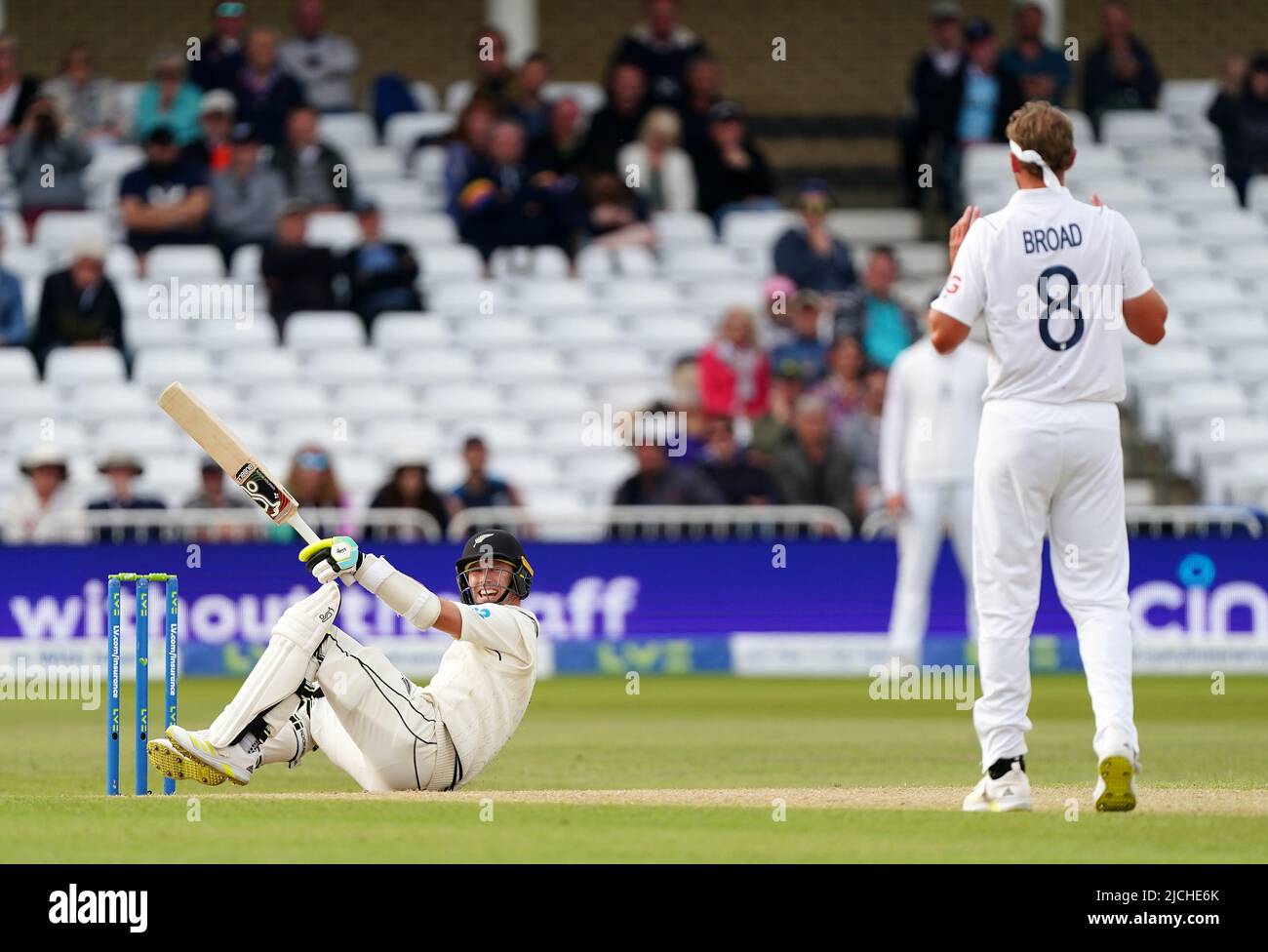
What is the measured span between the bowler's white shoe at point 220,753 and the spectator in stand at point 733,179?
13.9 metres

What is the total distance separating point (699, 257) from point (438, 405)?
3150 mm

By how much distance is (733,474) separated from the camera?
59.4ft

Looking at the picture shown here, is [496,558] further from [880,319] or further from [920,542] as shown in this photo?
[880,319]

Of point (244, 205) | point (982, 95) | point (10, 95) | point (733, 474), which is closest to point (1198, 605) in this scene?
point (733, 474)

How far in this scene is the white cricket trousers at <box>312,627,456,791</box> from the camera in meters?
8.80

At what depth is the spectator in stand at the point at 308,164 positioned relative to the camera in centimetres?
2103

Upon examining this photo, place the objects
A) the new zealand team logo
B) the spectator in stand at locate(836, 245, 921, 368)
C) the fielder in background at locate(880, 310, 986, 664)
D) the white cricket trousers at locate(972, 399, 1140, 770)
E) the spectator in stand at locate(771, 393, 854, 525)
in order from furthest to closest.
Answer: the spectator in stand at locate(836, 245, 921, 368)
the spectator in stand at locate(771, 393, 854, 525)
the fielder in background at locate(880, 310, 986, 664)
the new zealand team logo
the white cricket trousers at locate(972, 399, 1140, 770)

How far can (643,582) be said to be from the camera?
1761 cm

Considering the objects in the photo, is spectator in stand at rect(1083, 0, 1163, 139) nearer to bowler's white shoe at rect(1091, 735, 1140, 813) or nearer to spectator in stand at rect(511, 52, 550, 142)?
spectator in stand at rect(511, 52, 550, 142)

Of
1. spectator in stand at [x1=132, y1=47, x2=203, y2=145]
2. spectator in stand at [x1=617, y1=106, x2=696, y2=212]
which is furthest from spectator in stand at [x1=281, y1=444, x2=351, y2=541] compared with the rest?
spectator in stand at [x1=617, y1=106, x2=696, y2=212]

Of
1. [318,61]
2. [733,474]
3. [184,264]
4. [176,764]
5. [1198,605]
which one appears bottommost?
[176,764]

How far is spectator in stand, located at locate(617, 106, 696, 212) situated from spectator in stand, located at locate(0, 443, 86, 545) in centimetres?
636

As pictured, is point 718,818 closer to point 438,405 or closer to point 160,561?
point 160,561

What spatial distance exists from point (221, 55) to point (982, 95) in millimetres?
6762
